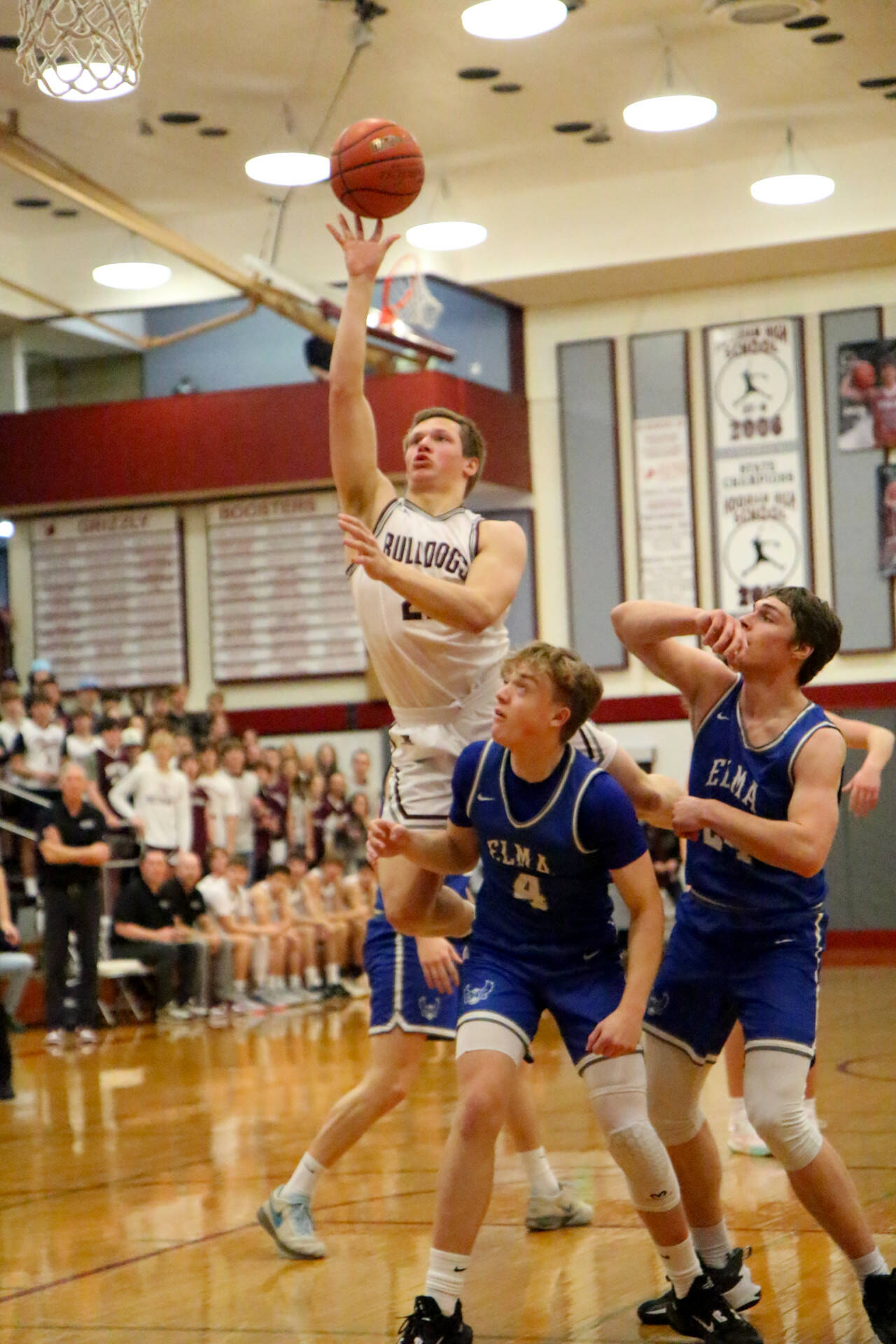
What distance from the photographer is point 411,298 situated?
53.4 ft

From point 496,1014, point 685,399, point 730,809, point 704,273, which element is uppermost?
point 704,273

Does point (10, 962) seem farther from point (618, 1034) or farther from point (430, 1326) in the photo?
point (618, 1034)

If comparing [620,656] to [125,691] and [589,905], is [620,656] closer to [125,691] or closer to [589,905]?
[125,691]

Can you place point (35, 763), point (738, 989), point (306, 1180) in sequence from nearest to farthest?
point (738, 989), point (306, 1180), point (35, 763)

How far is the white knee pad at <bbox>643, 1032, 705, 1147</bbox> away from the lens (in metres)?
4.04

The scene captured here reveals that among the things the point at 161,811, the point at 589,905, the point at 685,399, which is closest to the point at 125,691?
the point at 161,811

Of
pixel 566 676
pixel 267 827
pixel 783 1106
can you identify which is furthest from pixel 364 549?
pixel 267 827

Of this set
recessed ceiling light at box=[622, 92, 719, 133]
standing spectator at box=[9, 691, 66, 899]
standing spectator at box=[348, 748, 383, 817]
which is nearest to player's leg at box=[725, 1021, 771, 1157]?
standing spectator at box=[9, 691, 66, 899]

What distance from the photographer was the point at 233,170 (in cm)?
1584

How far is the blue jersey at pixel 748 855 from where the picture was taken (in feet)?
13.0

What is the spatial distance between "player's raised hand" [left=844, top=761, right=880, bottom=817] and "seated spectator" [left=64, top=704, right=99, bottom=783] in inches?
366

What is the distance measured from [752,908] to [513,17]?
303 inches

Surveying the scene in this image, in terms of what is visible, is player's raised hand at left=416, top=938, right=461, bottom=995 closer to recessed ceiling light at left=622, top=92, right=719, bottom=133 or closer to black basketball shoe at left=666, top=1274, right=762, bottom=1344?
black basketball shoe at left=666, top=1274, right=762, bottom=1344

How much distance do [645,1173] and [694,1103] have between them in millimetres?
265
